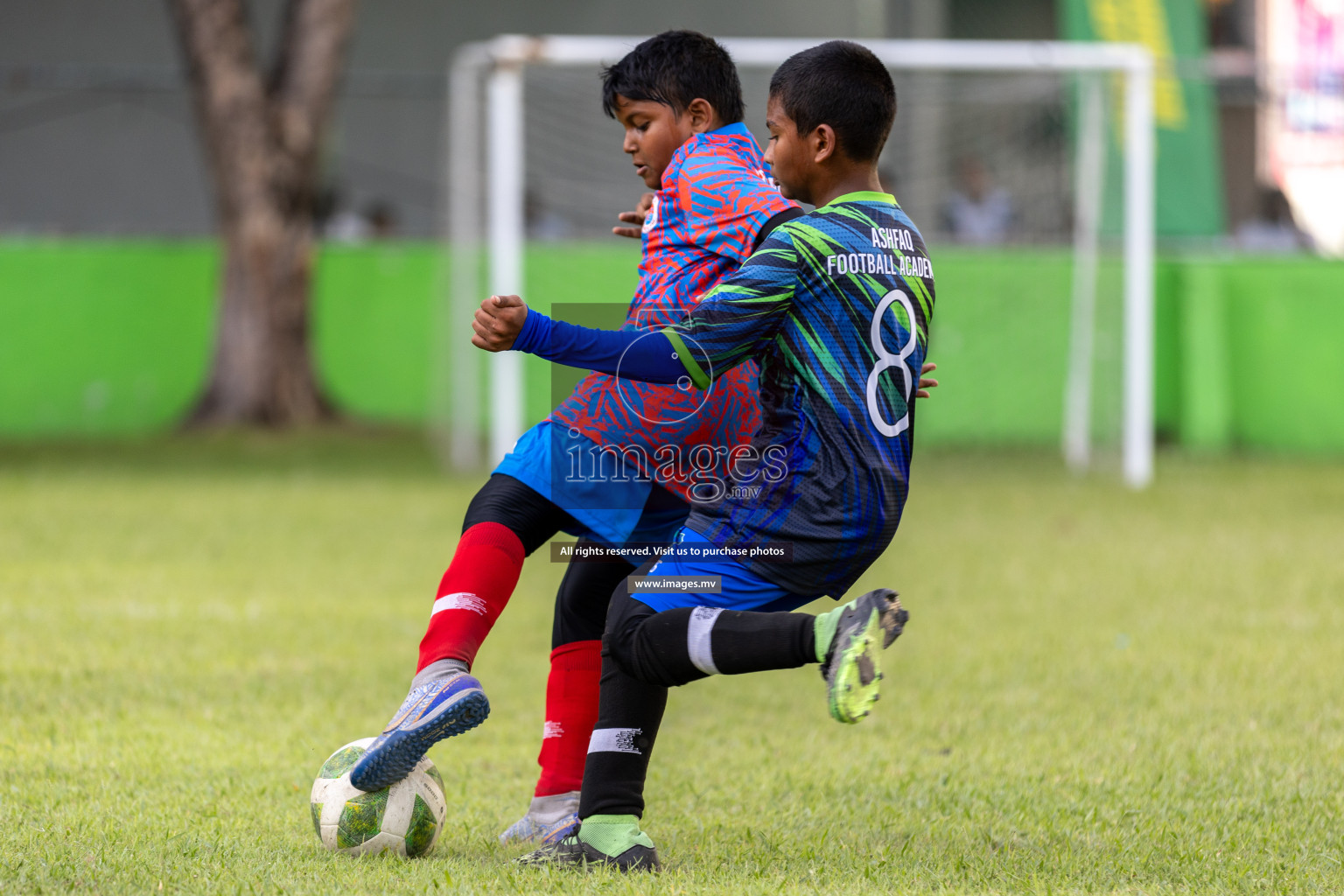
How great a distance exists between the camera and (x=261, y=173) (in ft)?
46.1

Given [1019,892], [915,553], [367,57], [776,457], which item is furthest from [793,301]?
[367,57]

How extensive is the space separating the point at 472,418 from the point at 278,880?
9453mm

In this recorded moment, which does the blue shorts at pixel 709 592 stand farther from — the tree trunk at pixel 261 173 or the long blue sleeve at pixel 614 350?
the tree trunk at pixel 261 173

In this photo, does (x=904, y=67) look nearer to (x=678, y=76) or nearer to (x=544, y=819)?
(x=678, y=76)

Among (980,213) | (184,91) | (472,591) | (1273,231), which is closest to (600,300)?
(980,213)

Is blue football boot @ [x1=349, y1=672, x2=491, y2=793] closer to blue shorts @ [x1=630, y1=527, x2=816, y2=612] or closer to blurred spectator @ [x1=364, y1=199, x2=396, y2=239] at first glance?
blue shorts @ [x1=630, y1=527, x2=816, y2=612]

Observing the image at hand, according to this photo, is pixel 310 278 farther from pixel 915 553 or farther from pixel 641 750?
pixel 641 750

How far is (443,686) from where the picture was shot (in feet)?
10.6

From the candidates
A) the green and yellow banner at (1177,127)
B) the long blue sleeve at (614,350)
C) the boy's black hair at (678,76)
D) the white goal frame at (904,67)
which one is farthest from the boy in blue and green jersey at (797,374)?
the green and yellow banner at (1177,127)

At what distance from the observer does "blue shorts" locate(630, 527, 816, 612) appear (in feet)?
10.5

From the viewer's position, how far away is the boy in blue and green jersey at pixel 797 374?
310cm

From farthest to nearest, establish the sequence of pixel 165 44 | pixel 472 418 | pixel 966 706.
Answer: pixel 165 44 → pixel 472 418 → pixel 966 706

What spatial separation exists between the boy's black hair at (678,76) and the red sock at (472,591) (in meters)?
0.97

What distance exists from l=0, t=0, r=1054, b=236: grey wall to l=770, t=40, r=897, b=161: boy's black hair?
1426 centimetres
